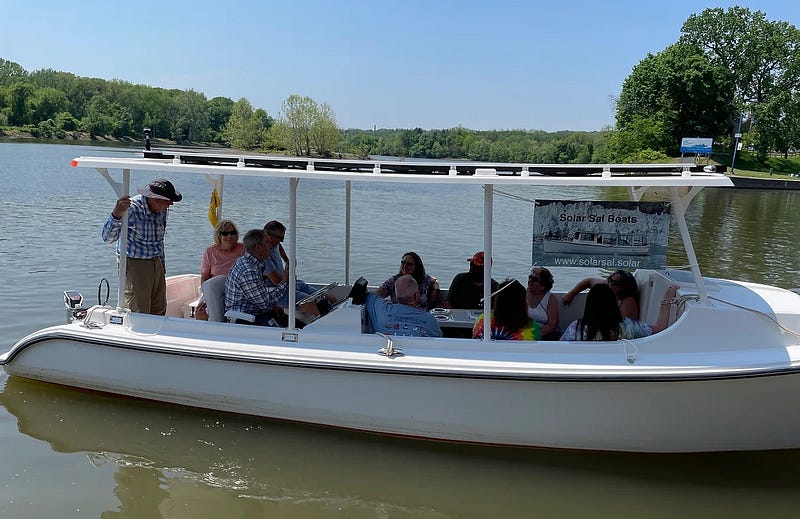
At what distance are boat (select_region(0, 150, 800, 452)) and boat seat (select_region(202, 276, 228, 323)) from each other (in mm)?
321

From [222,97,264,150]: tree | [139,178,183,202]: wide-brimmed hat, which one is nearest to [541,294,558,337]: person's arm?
[139,178,183,202]: wide-brimmed hat

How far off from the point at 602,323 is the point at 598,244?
2.03 feet

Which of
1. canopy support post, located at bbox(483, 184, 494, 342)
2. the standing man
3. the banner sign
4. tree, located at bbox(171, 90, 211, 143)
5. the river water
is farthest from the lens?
tree, located at bbox(171, 90, 211, 143)

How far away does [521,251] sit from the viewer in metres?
15.8

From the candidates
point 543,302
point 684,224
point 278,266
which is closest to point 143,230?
point 278,266

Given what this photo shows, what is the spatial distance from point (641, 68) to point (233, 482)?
61.0m

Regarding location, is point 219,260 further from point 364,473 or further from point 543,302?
point 543,302

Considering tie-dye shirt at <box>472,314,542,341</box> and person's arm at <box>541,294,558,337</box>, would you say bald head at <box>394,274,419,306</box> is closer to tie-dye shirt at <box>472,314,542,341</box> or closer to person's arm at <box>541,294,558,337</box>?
tie-dye shirt at <box>472,314,542,341</box>

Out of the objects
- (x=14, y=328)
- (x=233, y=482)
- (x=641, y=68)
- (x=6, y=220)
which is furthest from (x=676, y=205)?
(x=641, y=68)

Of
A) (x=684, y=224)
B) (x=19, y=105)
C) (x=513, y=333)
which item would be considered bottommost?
(x=513, y=333)

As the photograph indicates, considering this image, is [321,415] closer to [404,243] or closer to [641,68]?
[404,243]

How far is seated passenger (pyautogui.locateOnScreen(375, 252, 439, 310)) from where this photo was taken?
21.7 ft

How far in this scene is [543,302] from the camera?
5688 millimetres

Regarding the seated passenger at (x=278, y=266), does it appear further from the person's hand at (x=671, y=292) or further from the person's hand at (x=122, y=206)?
the person's hand at (x=671, y=292)
